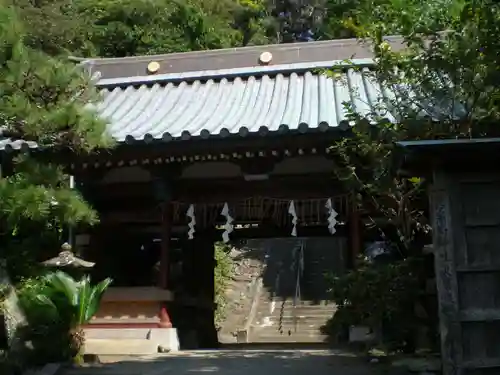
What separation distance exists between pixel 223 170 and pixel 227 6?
674 inches

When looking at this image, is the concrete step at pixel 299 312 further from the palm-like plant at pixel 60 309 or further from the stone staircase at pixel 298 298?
the palm-like plant at pixel 60 309

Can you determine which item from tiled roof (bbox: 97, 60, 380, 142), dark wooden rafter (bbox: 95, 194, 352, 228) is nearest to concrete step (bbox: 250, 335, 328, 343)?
dark wooden rafter (bbox: 95, 194, 352, 228)

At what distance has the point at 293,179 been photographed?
9992 mm

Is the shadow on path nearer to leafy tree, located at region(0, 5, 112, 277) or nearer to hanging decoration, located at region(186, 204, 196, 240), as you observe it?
leafy tree, located at region(0, 5, 112, 277)

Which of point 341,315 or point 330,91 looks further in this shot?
point 330,91

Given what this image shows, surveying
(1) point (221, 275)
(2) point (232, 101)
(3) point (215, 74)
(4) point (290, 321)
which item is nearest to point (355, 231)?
(2) point (232, 101)

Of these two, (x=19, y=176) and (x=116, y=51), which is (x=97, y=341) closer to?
(x=19, y=176)

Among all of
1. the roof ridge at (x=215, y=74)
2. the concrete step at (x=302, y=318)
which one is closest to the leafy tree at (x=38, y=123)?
the roof ridge at (x=215, y=74)

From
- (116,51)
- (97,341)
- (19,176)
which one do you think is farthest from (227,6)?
(19,176)

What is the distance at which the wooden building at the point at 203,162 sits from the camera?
912 cm

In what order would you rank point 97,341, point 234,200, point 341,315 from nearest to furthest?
1. point 341,315
2. point 97,341
3. point 234,200

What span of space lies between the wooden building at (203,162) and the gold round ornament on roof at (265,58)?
0.06ft

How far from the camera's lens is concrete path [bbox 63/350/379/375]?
22.0ft

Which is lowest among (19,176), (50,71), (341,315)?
(341,315)
